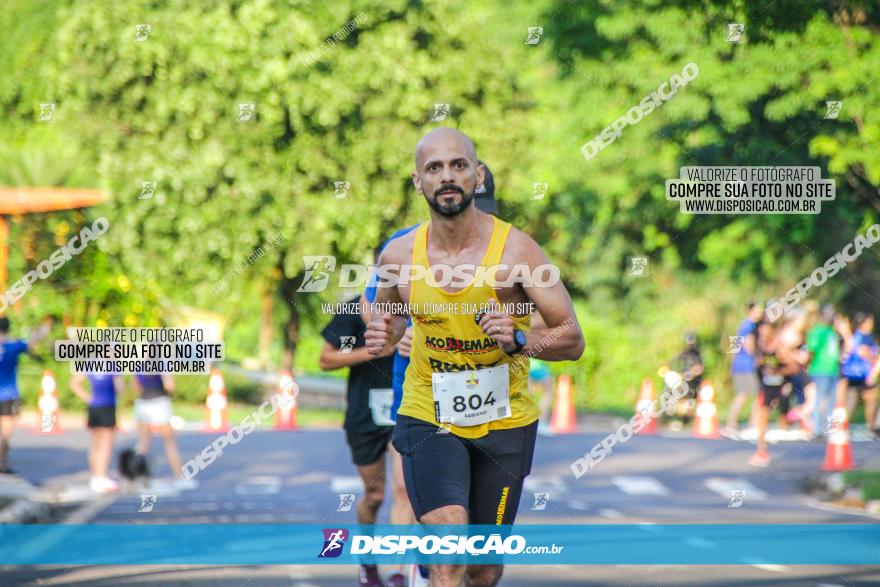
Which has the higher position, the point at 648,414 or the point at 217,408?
the point at 217,408

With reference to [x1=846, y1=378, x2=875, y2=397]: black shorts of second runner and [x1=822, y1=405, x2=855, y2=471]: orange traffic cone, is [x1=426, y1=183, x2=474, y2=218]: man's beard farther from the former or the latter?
[x1=846, y1=378, x2=875, y2=397]: black shorts of second runner

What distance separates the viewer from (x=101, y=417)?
13.6 m

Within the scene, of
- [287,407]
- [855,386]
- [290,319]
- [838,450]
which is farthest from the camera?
[290,319]

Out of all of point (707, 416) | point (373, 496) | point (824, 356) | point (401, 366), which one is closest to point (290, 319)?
point (707, 416)

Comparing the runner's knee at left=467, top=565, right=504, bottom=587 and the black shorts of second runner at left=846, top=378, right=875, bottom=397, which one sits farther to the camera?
the black shorts of second runner at left=846, top=378, right=875, bottom=397

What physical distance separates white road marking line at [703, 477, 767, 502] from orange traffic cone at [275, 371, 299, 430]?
678cm

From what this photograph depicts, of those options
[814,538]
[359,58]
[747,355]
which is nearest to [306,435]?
[747,355]

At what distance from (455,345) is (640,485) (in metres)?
9.61

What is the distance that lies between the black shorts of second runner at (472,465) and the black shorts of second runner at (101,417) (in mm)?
7914

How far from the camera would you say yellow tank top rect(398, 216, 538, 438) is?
5805 millimetres

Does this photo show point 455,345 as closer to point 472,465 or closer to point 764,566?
point 472,465

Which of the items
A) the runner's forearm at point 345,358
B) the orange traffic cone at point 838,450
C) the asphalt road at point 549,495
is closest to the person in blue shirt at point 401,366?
the runner's forearm at point 345,358

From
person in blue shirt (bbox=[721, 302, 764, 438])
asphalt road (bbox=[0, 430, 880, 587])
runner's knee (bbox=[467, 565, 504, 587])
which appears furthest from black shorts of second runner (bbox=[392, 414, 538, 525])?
person in blue shirt (bbox=[721, 302, 764, 438])

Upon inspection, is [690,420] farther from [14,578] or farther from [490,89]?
[14,578]
